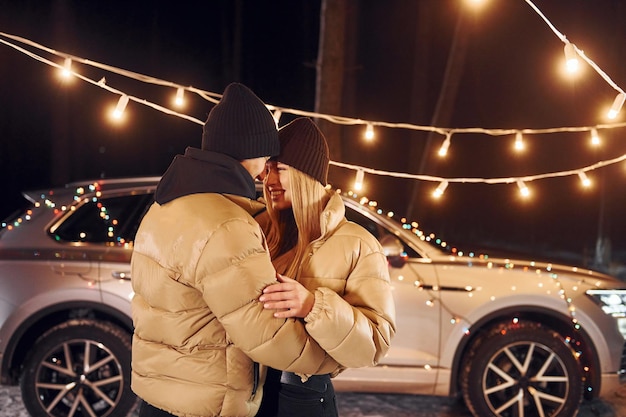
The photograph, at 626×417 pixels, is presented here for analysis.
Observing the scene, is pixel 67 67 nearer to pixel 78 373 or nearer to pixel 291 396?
pixel 78 373

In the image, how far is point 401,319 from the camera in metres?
4.69

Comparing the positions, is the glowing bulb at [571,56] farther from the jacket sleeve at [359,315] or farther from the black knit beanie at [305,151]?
the jacket sleeve at [359,315]

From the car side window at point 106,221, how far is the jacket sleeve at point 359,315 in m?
2.91

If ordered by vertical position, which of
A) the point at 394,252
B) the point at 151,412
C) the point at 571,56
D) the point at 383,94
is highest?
the point at 383,94

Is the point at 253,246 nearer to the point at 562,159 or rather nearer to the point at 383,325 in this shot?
the point at 383,325

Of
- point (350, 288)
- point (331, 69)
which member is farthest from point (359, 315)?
point (331, 69)

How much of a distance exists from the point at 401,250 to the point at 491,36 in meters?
17.3

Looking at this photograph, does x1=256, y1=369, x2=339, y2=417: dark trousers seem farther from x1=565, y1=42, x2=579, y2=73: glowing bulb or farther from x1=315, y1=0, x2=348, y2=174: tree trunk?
x1=315, y1=0, x2=348, y2=174: tree trunk

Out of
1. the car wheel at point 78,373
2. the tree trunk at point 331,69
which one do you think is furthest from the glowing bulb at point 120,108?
the tree trunk at point 331,69

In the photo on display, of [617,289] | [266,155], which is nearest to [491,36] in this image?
[617,289]

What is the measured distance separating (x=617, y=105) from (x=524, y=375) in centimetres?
199

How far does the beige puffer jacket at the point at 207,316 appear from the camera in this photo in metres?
1.82

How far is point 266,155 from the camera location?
2160 mm

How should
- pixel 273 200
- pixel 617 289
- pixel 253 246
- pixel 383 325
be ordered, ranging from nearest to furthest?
pixel 253 246, pixel 383 325, pixel 273 200, pixel 617 289
